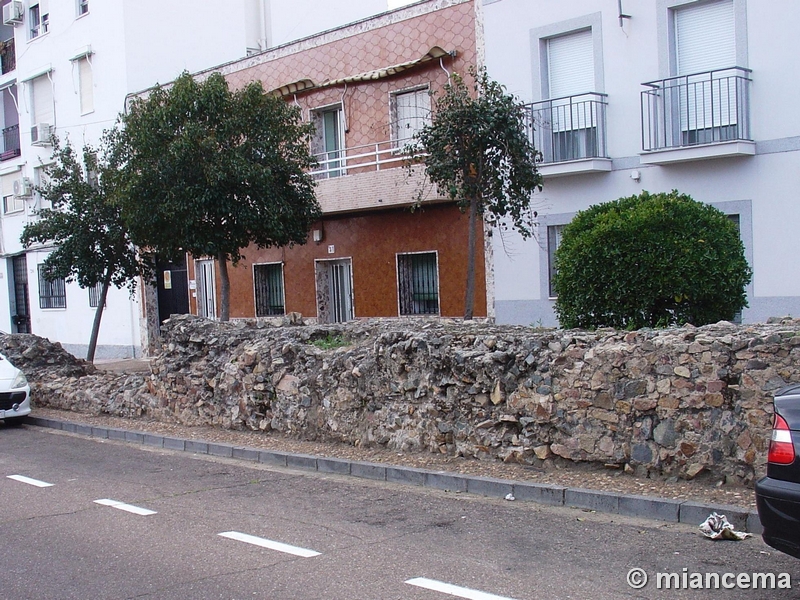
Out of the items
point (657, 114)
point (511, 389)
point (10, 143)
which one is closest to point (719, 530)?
point (511, 389)

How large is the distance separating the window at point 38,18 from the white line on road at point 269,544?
26.7m

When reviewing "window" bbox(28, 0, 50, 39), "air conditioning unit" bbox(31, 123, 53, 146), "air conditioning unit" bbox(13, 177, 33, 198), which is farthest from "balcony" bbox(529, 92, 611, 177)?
"window" bbox(28, 0, 50, 39)

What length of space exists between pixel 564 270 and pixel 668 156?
4393mm

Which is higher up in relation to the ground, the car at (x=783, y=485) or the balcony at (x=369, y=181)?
the balcony at (x=369, y=181)

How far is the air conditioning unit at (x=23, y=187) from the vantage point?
29.1 meters

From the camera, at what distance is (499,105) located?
13.0 m

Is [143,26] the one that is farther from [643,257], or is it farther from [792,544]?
[792,544]

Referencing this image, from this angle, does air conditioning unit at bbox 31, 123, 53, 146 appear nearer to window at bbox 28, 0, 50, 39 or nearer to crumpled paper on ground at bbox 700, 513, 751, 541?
window at bbox 28, 0, 50, 39

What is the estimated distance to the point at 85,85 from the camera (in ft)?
89.8

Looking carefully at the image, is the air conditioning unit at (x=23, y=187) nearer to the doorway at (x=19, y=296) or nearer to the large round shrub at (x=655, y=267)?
the doorway at (x=19, y=296)

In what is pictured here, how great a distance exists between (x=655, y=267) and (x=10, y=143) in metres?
27.8

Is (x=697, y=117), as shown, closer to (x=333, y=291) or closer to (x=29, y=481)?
(x=333, y=291)

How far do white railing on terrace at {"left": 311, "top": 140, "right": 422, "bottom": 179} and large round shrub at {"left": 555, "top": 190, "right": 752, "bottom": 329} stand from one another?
7874 millimetres

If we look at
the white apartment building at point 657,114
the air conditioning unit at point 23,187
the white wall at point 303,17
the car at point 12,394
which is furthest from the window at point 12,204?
the white apartment building at point 657,114
